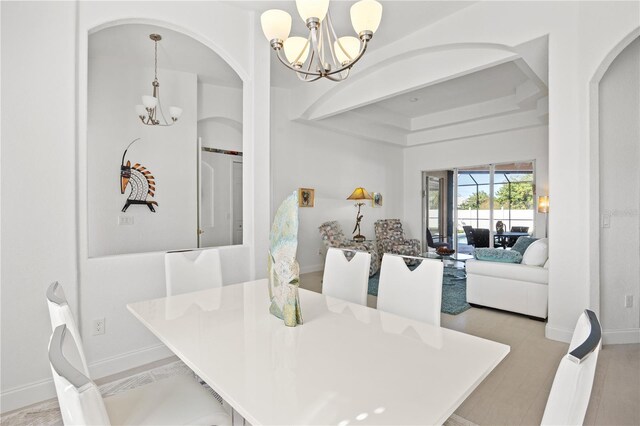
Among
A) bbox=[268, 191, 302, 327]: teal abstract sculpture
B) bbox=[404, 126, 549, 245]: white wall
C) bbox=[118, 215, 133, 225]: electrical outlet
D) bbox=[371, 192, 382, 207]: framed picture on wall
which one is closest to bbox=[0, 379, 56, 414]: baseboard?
bbox=[268, 191, 302, 327]: teal abstract sculpture

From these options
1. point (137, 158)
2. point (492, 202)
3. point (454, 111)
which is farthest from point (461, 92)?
point (137, 158)

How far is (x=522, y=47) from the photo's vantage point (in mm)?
3146

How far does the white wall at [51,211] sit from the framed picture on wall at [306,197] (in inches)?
138

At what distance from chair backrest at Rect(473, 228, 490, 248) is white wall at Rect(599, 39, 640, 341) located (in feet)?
13.5

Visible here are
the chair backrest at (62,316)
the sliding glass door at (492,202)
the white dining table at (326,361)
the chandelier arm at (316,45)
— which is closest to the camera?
the white dining table at (326,361)

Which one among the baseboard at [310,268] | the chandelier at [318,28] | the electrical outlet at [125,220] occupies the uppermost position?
the chandelier at [318,28]

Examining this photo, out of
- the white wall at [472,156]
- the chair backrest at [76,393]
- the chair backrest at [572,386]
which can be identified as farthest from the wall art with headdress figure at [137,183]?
the white wall at [472,156]

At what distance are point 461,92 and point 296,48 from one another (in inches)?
168

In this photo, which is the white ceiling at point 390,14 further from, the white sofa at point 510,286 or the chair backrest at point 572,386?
the chair backrest at point 572,386

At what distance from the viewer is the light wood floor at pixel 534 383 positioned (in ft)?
6.36

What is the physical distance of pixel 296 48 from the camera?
226 cm

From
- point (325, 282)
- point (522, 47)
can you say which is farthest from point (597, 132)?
point (325, 282)

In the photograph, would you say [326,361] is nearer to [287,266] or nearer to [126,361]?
[287,266]

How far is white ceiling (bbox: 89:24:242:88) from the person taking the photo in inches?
133
